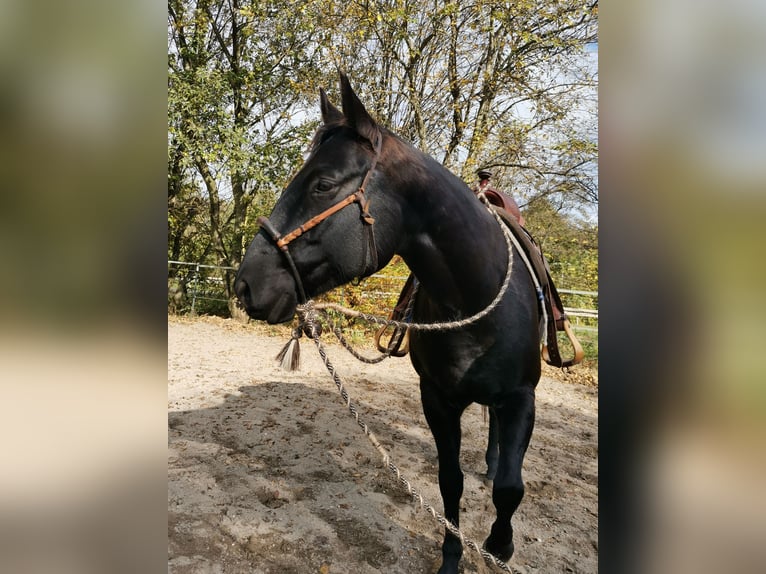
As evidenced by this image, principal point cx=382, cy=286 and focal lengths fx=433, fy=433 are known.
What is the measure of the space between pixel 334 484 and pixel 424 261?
2.46 metres

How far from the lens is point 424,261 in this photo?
1.86m

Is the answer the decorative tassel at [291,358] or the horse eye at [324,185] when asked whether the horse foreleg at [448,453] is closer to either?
the decorative tassel at [291,358]

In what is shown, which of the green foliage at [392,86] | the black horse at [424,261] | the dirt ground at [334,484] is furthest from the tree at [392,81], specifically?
the black horse at [424,261]

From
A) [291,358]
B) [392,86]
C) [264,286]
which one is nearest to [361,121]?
[264,286]

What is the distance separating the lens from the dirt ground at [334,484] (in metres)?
2.67

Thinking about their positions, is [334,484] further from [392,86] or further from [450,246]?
[392,86]

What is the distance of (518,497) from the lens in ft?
6.50

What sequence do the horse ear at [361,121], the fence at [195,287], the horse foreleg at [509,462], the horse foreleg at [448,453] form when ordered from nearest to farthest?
1. the horse ear at [361,121]
2. the horse foreleg at [509,462]
3. the horse foreleg at [448,453]
4. the fence at [195,287]

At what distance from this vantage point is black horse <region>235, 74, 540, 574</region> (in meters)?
1.62
